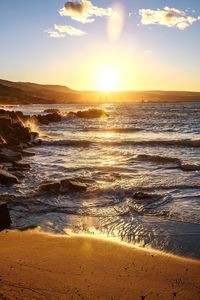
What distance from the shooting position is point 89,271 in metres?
5.61

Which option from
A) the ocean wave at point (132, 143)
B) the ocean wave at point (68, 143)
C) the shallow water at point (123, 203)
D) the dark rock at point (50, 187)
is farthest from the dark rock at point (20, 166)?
the ocean wave at point (132, 143)

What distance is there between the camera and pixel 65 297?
15.5ft

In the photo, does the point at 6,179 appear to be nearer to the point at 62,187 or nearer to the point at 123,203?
the point at 62,187

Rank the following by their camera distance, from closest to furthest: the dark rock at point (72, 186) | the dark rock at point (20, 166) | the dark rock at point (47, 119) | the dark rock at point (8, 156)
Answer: the dark rock at point (72, 186)
the dark rock at point (20, 166)
the dark rock at point (8, 156)
the dark rock at point (47, 119)

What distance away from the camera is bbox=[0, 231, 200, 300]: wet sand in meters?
4.89

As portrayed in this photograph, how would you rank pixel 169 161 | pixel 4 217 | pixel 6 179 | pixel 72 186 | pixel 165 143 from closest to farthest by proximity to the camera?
pixel 4 217 < pixel 72 186 < pixel 6 179 < pixel 169 161 < pixel 165 143

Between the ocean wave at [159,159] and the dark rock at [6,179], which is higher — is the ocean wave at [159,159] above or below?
below

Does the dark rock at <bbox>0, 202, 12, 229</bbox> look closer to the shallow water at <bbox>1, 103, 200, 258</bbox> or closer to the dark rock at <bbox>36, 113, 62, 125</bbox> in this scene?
the shallow water at <bbox>1, 103, 200, 258</bbox>

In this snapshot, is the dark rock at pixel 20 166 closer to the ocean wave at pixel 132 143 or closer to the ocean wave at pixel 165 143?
the ocean wave at pixel 132 143

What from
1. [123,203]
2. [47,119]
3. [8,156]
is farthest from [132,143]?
[47,119]

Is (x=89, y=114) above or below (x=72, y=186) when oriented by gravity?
below

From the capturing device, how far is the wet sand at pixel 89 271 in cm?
489

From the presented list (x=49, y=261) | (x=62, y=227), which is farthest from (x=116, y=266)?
(x=62, y=227)

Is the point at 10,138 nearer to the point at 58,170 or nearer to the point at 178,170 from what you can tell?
the point at 58,170
